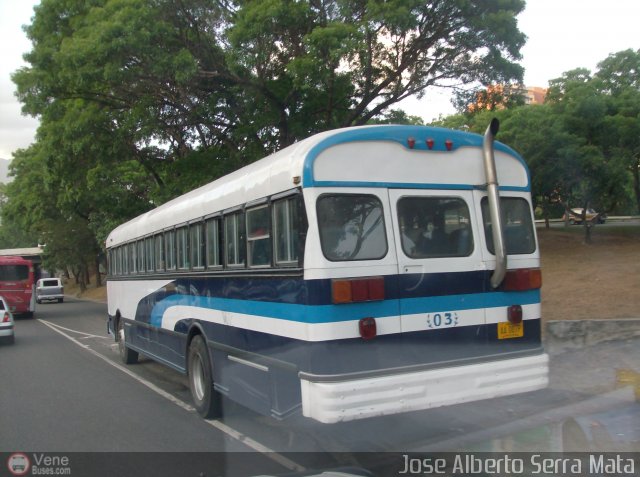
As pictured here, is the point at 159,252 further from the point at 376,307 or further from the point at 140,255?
the point at 376,307

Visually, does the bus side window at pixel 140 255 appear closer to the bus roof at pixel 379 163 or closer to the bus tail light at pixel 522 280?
the bus roof at pixel 379 163

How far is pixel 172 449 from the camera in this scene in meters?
6.46

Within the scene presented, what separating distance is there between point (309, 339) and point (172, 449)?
7.73ft

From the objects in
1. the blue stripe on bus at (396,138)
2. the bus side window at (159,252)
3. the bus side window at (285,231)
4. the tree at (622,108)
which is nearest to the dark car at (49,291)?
the tree at (622,108)

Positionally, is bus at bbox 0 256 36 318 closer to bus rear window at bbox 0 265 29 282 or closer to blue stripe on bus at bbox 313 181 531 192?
bus rear window at bbox 0 265 29 282

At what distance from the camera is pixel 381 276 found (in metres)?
5.36

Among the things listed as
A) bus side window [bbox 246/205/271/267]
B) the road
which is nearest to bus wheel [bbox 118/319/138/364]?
the road

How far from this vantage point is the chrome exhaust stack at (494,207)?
5809mm

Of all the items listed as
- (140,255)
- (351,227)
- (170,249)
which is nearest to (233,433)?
(351,227)

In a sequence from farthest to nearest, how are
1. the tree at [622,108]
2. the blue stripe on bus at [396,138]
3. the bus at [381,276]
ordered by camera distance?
the tree at [622,108] < the blue stripe on bus at [396,138] < the bus at [381,276]

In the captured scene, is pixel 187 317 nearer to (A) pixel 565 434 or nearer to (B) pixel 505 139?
(A) pixel 565 434

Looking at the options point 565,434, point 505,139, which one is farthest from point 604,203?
point 565,434

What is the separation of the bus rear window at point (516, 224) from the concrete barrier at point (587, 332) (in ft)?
12.8

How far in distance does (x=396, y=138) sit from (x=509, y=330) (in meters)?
2.07
